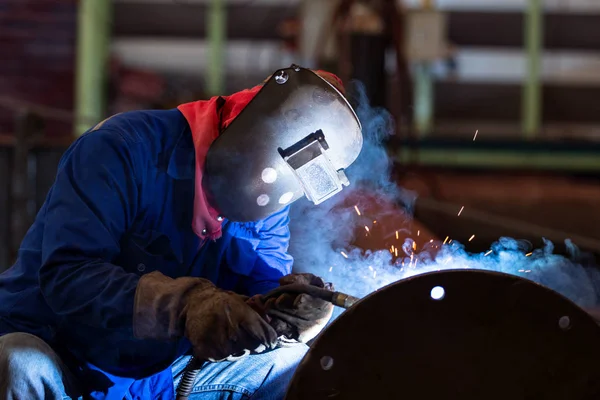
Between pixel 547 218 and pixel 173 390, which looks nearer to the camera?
pixel 173 390

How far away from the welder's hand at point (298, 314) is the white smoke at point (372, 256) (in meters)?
0.34

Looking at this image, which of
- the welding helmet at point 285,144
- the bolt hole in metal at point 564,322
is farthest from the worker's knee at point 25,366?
the bolt hole in metal at point 564,322

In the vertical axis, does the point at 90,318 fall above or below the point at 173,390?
above

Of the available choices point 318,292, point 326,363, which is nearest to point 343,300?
point 318,292

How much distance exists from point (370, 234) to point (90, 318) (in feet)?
3.14

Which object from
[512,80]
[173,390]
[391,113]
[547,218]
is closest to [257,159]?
[173,390]

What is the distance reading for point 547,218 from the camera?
199 inches

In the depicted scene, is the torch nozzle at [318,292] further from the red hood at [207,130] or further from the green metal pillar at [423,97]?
the green metal pillar at [423,97]

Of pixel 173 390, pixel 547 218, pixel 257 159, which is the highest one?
pixel 257 159

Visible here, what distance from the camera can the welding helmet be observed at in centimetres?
138

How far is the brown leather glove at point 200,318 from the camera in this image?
45.3 inches

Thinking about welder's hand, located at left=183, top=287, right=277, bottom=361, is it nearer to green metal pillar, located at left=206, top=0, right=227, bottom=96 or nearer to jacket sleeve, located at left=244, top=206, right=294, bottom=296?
jacket sleeve, located at left=244, top=206, right=294, bottom=296

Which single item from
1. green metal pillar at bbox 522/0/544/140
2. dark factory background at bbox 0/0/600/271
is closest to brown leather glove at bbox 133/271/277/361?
dark factory background at bbox 0/0/600/271

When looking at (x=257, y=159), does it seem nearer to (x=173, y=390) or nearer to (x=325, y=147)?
(x=325, y=147)
